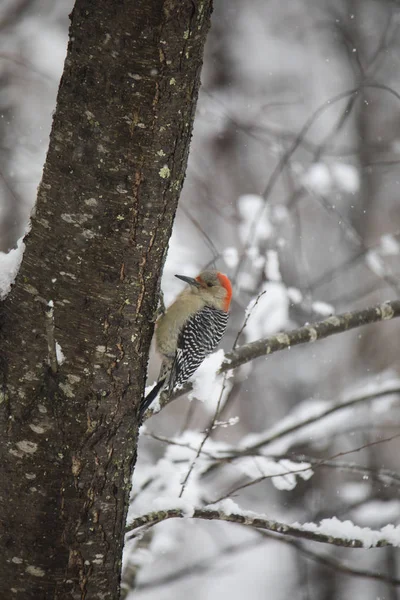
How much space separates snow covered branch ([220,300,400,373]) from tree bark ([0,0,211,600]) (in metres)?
0.86

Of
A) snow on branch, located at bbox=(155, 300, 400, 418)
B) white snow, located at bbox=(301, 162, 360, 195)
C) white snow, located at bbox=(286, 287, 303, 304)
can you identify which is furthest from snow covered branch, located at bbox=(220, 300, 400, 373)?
white snow, located at bbox=(301, 162, 360, 195)

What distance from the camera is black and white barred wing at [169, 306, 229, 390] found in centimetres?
359

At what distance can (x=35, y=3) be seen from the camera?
636 cm

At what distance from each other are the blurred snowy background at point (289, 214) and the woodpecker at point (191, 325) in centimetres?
157

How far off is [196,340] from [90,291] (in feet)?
7.24

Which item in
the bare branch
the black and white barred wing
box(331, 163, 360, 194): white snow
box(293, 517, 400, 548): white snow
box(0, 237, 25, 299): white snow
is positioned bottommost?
the bare branch

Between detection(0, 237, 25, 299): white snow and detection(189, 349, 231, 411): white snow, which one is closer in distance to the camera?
detection(0, 237, 25, 299): white snow

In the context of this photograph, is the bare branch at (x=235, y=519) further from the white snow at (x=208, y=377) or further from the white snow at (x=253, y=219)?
the white snow at (x=253, y=219)

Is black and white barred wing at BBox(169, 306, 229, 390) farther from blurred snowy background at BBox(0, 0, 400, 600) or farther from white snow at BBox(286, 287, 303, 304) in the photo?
blurred snowy background at BBox(0, 0, 400, 600)

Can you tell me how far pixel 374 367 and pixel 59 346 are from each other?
6.78m

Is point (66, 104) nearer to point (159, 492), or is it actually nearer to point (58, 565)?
point (58, 565)

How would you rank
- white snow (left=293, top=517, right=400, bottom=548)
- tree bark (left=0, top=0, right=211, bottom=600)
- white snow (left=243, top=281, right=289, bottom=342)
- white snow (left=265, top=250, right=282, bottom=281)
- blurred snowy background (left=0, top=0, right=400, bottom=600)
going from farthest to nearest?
1. blurred snowy background (left=0, top=0, right=400, bottom=600)
2. white snow (left=243, top=281, right=289, bottom=342)
3. white snow (left=265, top=250, right=282, bottom=281)
4. white snow (left=293, top=517, right=400, bottom=548)
5. tree bark (left=0, top=0, right=211, bottom=600)

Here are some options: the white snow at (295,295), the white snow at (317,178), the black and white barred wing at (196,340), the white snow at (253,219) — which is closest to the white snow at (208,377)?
the black and white barred wing at (196,340)

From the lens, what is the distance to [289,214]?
6.40 meters
